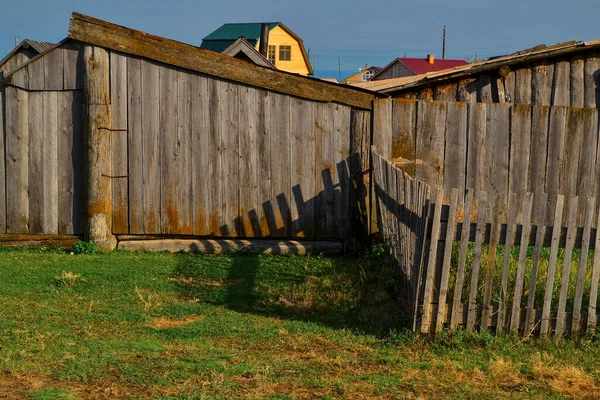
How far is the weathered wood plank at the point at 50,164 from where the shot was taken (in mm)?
11758

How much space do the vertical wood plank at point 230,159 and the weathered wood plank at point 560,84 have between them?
516 cm

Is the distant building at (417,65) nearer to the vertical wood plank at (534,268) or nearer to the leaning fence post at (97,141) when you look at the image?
the leaning fence post at (97,141)

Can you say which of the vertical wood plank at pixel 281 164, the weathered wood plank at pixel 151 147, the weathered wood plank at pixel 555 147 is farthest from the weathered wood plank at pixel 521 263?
the weathered wood plank at pixel 151 147

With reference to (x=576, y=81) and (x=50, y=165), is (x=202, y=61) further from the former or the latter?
(x=576, y=81)

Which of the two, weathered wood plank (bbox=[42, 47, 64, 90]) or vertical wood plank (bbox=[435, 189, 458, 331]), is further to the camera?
weathered wood plank (bbox=[42, 47, 64, 90])

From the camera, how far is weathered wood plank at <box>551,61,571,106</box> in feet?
40.9

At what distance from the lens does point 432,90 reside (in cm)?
1223

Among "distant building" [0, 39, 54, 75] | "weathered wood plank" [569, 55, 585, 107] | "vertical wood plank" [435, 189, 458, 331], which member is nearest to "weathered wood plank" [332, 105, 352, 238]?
"weathered wood plank" [569, 55, 585, 107]

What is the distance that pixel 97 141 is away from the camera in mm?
11555

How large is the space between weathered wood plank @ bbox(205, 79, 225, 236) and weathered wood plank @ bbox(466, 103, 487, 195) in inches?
146

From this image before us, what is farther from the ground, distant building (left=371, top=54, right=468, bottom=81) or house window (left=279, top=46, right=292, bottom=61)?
house window (left=279, top=46, right=292, bottom=61)

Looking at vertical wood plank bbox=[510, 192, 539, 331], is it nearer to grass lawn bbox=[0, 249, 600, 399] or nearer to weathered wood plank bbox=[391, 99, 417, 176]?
grass lawn bbox=[0, 249, 600, 399]

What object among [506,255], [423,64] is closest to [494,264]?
[506,255]

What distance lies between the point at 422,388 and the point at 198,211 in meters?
6.47
